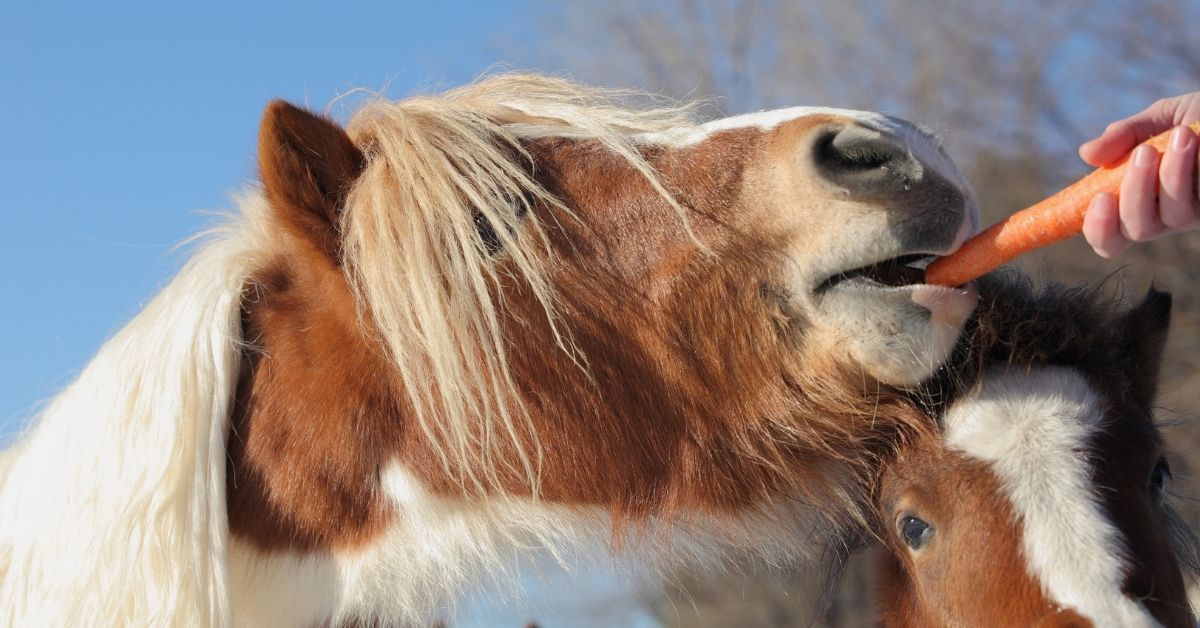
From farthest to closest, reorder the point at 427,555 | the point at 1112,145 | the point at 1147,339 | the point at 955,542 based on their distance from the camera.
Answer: the point at 1147,339
the point at 427,555
the point at 955,542
the point at 1112,145

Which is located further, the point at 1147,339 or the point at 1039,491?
the point at 1147,339

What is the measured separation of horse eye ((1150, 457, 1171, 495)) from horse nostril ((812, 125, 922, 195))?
0.95 meters

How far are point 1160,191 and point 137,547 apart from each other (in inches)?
86.6

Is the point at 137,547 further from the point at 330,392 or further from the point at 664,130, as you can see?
the point at 664,130

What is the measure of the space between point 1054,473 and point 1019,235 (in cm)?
51

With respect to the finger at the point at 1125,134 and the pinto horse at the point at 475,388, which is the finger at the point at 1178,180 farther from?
the pinto horse at the point at 475,388

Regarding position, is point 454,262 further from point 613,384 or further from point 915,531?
point 915,531

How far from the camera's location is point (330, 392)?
255 cm

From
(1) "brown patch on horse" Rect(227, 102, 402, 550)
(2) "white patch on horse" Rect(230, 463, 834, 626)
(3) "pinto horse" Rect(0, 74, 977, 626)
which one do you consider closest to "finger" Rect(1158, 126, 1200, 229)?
(3) "pinto horse" Rect(0, 74, 977, 626)

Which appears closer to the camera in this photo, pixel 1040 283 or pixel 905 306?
pixel 905 306

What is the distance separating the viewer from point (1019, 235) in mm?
2322

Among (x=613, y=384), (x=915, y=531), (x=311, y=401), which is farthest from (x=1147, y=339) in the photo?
(x=311, y=401)

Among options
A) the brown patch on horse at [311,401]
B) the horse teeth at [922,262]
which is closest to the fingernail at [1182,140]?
the horse teeth at [922,262]

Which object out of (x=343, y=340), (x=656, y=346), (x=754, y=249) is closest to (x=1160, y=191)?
(x=754, y=249)
